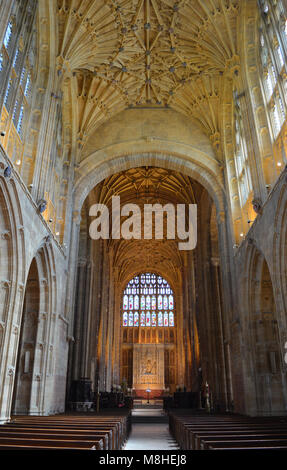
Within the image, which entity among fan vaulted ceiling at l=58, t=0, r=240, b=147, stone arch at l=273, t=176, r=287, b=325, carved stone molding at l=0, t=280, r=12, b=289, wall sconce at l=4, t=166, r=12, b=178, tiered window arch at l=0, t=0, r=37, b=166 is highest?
fan vaulted ceiling at l=58, t=0, r=240, b=147

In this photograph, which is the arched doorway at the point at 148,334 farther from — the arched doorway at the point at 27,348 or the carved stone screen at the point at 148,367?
the arched doorway at the point at 27,348

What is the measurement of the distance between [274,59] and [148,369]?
3895 cm

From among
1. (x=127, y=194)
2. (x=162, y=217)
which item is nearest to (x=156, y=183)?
(x=127, y=194)

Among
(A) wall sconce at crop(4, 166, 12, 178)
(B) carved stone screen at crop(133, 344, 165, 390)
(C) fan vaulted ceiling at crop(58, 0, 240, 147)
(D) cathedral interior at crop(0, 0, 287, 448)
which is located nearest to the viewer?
(A) wall sconce at crop(4, 166, 12, 178)

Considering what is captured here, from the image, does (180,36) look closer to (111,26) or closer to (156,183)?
(111,26)

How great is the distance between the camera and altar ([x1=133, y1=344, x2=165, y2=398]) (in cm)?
4250

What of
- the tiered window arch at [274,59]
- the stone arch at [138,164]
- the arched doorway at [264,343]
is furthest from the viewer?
the stone arch at [138,164]

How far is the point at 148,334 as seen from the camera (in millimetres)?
46312

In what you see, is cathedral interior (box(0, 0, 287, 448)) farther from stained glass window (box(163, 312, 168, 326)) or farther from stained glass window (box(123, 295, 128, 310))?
stained glass window (box(163, 312, 168, 326))

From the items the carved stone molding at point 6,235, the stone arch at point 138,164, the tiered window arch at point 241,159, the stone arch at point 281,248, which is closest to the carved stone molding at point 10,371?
the carved stone molding at point 6,235

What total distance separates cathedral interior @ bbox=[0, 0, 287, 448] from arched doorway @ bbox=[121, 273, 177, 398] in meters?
20.2

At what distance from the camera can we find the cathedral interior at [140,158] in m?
10.9

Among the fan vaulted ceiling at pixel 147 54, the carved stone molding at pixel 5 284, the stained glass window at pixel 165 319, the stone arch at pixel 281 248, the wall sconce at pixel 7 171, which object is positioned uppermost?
the fan vaulted ceiling at pixel 147 54

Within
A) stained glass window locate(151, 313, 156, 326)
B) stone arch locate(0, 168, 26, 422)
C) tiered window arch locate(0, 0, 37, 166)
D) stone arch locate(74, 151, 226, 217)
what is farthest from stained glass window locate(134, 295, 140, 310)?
stone arch locate(0, 168, 26, 422)
